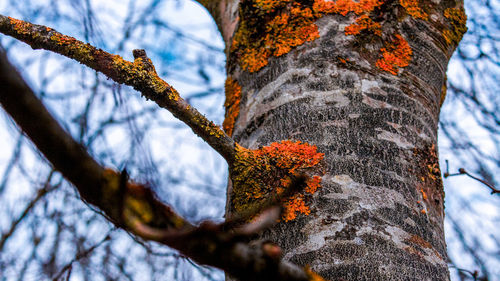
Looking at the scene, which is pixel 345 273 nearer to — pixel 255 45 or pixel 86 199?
pixel 86 199

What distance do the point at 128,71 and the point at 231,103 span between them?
50 cm

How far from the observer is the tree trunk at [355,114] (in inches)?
42.1

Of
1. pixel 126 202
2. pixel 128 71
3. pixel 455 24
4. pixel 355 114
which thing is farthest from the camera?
pixel 455 24

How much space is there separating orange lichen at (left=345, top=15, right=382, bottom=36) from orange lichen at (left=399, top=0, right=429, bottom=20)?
0.51ft

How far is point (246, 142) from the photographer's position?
55.6 inches

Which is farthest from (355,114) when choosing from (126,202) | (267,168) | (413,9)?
(126,202)

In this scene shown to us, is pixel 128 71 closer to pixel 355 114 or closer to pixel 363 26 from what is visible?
Answer: pixel 355 114

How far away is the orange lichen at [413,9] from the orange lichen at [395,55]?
128 mm

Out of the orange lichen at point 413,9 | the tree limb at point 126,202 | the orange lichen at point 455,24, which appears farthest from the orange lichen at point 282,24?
the tree limb at point 126,202

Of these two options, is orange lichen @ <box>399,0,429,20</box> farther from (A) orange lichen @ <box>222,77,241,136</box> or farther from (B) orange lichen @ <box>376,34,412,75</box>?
(A) orange lichen @ <box>222,77,241,136</box>

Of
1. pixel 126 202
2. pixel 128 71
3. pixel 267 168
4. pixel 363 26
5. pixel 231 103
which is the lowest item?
pixel 126 202

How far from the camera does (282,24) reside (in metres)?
1.51

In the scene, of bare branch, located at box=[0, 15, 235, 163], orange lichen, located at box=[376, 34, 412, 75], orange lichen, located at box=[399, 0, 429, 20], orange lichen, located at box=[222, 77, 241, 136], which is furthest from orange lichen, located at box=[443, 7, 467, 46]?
bare branch, located at box=[0, 15, 235, 163]

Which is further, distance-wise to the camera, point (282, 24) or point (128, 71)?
point (282, 24)
